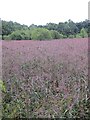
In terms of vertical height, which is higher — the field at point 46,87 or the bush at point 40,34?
the bush at point 40,34

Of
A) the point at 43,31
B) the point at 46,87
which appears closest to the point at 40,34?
the point at 43,31

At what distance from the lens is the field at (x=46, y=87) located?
3.06 m

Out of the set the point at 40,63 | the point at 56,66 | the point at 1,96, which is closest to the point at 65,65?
the point at 56,66

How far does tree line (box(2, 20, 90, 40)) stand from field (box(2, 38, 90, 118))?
4.91 metres

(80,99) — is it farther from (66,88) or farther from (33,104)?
(33,104)

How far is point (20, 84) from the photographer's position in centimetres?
349

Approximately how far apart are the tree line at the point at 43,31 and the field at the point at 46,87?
4912mm

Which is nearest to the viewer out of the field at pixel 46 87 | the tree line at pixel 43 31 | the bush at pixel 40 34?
the field at pixel 46 87

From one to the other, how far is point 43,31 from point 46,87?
5.72 meters

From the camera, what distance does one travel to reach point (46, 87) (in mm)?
3275

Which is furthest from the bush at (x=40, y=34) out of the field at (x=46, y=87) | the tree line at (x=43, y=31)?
the field at (x=46, y=87)

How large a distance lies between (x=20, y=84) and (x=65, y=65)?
0.60 metres

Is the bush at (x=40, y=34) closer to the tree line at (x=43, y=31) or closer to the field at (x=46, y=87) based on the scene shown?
the tree line at (x=43, y=31)

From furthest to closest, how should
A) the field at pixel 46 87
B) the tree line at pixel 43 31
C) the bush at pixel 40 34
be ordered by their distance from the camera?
1. the tree line at pixel 43 31
2. the bush at pixel 40 34
3. the field at pixel 46 87
